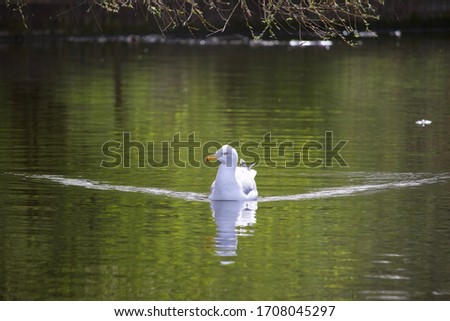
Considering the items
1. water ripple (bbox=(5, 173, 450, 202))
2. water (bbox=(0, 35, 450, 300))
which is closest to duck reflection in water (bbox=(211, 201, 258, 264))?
water (bbox=(0, 35, 450, 300))

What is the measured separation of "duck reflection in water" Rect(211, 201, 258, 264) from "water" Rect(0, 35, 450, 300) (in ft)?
0.13

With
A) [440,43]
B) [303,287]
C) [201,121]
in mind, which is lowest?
[303,287]

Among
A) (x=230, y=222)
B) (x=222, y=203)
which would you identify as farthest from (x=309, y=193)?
(x=230, y=222)

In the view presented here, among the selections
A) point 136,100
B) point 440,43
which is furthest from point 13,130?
Result: point 440,43

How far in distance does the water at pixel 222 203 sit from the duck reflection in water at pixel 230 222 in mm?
39

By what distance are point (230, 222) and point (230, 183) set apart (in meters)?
1.68

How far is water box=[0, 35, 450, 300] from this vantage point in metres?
13.9

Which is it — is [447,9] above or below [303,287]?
above

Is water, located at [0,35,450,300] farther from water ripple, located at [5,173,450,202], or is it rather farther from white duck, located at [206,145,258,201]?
white duck, located at [206,145,258,201]

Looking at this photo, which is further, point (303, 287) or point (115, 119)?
point (115, 119)

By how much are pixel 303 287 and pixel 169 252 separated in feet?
7.35

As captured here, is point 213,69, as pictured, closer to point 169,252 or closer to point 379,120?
point 379,120

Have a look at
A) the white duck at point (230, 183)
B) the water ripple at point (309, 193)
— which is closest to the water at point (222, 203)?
the water ripple at point (309, 193)

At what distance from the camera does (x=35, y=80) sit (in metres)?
42.2
